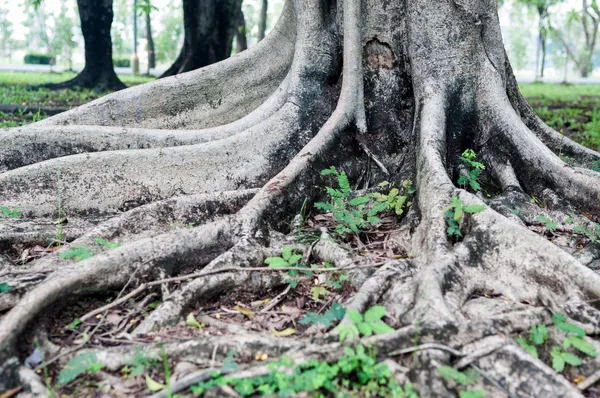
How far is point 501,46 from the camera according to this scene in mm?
4832

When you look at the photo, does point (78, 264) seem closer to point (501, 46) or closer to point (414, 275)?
point (414, 275)

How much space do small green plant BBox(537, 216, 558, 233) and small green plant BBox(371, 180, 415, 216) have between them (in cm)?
88

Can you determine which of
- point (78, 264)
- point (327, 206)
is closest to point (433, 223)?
point (327, 206)

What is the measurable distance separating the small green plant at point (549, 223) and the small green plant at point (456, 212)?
0.73 meters

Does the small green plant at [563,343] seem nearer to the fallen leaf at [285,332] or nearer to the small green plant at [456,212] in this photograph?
the small green plant at [456,212]

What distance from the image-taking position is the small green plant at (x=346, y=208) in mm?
3729

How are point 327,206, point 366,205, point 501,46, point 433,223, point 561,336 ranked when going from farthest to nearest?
point 501,46
point 366,205
point 327,206
point 433,223
point 561,336

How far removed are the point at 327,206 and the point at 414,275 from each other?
→ 1.02 m

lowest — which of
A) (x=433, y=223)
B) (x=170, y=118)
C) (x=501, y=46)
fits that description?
(x=433, y=223)

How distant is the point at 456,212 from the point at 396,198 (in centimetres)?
89

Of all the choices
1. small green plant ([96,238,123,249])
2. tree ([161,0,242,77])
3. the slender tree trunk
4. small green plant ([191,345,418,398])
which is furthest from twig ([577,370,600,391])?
the slender tree trunk

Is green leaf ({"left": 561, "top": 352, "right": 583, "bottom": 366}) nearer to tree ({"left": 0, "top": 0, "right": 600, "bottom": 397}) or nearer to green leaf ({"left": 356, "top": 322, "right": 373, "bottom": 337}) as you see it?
tree ({"left": 0, "top": 0, "right": 600, "bottom": 397})

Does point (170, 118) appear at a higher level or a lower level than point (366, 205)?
higher

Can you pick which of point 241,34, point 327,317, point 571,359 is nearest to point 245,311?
point 327,317
